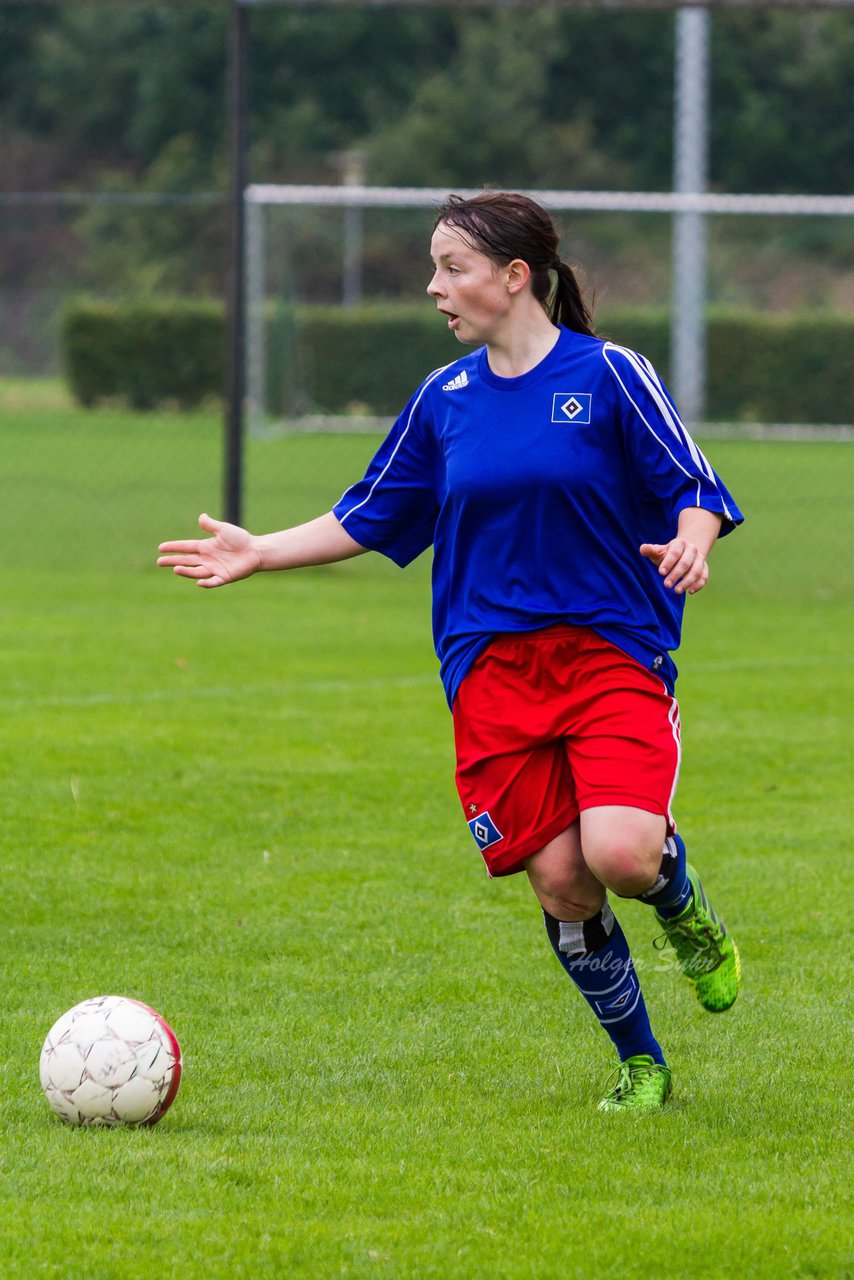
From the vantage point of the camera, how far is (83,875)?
5.98m

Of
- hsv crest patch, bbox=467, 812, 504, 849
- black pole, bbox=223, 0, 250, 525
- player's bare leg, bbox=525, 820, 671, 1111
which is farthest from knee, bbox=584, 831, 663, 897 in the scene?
black pole, bbox=223, 0, 250, 525

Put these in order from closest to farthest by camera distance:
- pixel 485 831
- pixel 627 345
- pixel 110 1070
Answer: pixel 110 1070 → pixel 485 831 → pixel 627 345

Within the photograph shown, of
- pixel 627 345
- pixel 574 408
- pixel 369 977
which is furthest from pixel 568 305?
pixel 627 345

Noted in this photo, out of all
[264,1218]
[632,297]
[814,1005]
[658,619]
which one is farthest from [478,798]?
[632,297]

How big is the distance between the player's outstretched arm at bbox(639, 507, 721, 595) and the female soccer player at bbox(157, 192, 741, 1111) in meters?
0.01

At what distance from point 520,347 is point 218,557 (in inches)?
33.2

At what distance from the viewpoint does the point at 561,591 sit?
12.8 ft

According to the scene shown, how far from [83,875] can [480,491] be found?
2.63 m

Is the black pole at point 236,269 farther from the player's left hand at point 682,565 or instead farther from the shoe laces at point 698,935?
the player's left hand at point 682,565

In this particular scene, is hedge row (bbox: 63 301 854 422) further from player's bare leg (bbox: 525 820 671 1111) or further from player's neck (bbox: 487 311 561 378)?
player's bare leg (bbox: 525 820 671 1111)

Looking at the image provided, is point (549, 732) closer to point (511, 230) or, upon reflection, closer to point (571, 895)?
point (571, 895)

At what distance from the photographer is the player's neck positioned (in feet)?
13.1

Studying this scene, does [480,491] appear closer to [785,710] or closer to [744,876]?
A: [744,876]

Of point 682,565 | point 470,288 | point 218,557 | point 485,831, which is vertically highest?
point 470,288
